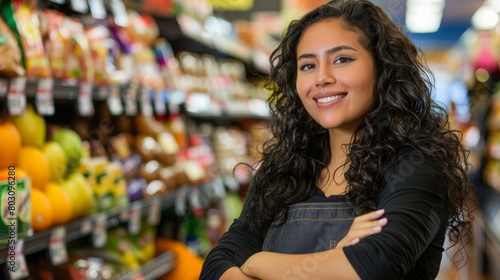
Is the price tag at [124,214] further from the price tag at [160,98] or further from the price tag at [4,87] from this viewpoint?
the price tag at [4,87]

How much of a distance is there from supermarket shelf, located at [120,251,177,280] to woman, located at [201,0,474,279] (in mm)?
1370

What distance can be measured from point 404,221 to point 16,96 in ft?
4.50

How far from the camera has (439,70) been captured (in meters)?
16.0

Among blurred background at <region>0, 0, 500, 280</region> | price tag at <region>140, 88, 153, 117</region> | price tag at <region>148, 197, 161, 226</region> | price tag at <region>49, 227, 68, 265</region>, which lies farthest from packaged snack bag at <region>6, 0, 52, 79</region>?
price tag at <region>148, 197, 161, 226</region>

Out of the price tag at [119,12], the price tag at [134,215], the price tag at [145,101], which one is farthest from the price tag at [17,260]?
the price tag at [119,12]

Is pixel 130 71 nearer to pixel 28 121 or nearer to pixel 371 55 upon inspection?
pixel 28 121

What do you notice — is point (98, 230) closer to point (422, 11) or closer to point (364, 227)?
point (364, 227)

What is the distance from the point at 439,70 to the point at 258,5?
931 cm

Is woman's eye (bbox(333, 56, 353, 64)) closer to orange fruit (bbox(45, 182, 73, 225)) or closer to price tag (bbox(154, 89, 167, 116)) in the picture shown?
orange fruit (bbox(45, 182, 73, 225))

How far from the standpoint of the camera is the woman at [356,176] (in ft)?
4.92

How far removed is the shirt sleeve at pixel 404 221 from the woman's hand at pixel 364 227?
2cm

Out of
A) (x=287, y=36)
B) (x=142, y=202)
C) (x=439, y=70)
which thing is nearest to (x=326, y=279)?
(x=287, y=36)

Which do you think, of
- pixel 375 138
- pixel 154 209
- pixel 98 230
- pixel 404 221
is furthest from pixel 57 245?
pixel 404 221

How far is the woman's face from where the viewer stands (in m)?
1.72
